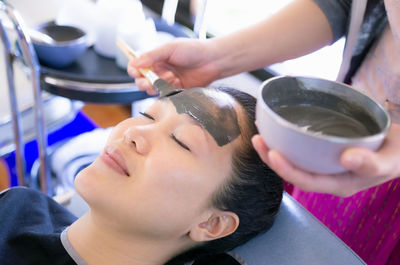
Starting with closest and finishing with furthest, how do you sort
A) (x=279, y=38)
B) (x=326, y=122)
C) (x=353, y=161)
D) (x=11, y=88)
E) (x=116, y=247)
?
1. (x=353, y=161)
2. (x=326, y=122)
3. (x=116, y=247)
4. (x=279, y=38)
5. (x=11, y=88)

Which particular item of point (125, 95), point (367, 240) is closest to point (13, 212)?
point (125, 95)

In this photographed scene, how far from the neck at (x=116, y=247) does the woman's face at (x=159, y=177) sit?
0.18 feet

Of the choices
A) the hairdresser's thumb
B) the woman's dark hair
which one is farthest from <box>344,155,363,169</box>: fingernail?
the woman's dark hair

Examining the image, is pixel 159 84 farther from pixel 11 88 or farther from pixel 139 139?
pixel 11 88

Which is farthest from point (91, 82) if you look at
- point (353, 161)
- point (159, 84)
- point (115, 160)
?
point (353, 161)

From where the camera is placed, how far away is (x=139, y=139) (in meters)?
0.91

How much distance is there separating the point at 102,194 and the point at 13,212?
0.42m

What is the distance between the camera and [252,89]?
2432mm

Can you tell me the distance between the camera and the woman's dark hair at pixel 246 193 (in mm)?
940

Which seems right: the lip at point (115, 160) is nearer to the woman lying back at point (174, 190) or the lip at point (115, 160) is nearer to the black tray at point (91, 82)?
the woman lying back at point (174, 190)

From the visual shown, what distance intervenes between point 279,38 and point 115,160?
0.59 metres

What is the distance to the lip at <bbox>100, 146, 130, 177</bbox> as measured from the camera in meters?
0.91

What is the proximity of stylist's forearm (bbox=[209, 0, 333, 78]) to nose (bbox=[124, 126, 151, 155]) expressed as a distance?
395mm

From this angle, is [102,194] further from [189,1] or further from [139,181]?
[189,1]
